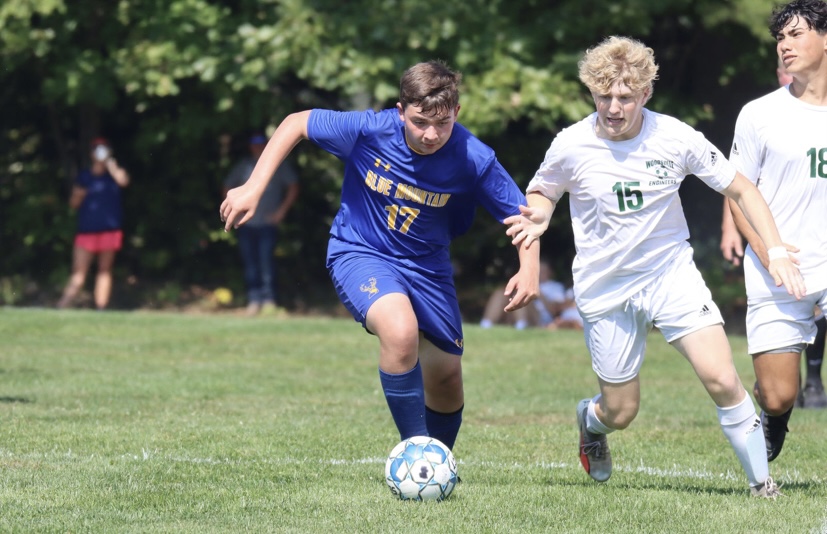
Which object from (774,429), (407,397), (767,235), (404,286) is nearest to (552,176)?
(404,286)

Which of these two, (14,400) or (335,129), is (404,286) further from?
(14,400)

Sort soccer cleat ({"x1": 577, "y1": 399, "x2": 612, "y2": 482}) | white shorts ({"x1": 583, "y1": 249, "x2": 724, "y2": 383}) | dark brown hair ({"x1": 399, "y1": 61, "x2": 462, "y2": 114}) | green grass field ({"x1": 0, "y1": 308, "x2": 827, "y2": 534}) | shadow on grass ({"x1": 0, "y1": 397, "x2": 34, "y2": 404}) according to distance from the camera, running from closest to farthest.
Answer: green grass field ({"x1": 0, "y1": 308, "x2": 827, "y2": 534})
white shorts ({"x1": 583, "y1": 249, "x2": 724, "y2": 383})
dark brown hair ({"x1": 399, "y1": 61, "x2": 462, "y2": 114})
soccer cleat ({"x1": 577, "y1": 399, "x2": 612, "y2": 482})
shadow on grass ({"x1": 0, "y1": 397, "x2": 34, "y2": 404})

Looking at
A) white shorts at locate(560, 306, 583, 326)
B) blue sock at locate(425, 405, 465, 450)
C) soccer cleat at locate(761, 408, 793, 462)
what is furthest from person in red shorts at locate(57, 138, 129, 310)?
soccer cleat at locate(761, 408, 793, 462)

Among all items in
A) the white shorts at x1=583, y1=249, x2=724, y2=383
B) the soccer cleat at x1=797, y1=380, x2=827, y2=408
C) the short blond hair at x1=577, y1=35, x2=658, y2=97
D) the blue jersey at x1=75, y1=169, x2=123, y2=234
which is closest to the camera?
the short blond hair at x1=577, y1=35, x2=658, y2=97

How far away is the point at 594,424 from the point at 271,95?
11.2 metres

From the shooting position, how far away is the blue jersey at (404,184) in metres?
6.28

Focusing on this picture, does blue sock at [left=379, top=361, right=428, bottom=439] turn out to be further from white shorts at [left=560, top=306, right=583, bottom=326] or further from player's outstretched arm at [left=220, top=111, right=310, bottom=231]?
white shorts at [left=560, top=306, right=583, bottom=326]

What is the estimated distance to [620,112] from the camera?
5734 mm

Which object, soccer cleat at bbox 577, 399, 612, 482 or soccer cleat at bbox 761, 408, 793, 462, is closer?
soccer cleat at bbox 577, 399, 612, 482

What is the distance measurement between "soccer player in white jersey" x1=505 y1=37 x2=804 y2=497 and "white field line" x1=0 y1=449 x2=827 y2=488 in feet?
2.57

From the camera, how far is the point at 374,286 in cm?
609

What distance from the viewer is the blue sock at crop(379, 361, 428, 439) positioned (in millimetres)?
6008

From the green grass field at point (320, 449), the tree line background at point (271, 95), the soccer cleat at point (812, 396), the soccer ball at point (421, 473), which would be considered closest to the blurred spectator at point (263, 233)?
the tree line background at point (271, 95)

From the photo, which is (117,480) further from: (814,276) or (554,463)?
(814,276)
